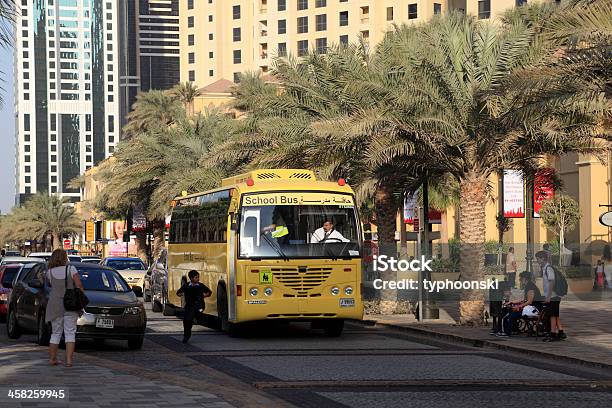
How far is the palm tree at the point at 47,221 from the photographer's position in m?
132

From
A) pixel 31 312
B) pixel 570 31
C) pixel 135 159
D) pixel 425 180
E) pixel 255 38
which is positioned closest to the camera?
pixel 570 31

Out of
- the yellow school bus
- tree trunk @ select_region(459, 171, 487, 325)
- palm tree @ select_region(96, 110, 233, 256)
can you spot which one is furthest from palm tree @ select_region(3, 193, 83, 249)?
the yellow school bus

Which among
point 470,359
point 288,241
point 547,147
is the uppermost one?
point 547,147

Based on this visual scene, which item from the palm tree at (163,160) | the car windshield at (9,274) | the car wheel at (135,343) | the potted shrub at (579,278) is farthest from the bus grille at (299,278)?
the palm tree at (163,160)

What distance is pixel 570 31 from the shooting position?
19.1 metres

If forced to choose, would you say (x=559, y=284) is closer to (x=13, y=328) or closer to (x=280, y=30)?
(x=13, y=328)

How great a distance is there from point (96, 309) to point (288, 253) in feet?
16.8

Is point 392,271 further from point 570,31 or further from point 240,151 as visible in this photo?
point 570,31

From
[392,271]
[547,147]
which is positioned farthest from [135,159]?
[547,147]

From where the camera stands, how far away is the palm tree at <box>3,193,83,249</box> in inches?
5177

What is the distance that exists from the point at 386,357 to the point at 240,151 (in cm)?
1869

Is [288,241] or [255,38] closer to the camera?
[288,241]

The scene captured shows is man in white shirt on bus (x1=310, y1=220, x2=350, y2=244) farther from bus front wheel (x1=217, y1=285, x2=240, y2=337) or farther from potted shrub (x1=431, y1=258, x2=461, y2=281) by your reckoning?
potted shrub (x1=431, y1=258, x2=461, y2=281)

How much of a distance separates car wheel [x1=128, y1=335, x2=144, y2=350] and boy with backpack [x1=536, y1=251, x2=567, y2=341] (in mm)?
7970
